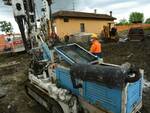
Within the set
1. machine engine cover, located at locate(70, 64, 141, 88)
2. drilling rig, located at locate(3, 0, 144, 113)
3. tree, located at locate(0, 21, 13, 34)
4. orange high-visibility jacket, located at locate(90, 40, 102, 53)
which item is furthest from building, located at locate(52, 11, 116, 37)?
machine engine cover, located at locate(70, 64, 141, 88)

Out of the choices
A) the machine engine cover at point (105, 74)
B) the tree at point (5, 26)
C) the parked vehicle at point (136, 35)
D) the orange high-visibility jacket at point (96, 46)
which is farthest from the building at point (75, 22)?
the machine engine cover at point (105, 74)

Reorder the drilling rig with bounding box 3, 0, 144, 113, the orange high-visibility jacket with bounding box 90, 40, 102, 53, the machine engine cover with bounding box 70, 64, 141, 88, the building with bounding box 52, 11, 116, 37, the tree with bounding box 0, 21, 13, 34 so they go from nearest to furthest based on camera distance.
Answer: the machine engine cover with bounding box 70, 64, 141, 88
the drilling rig with bounding box 3, 0, 144, 113
the orange high-visibility jacket with bounding box 90, 40, 102, 53
the building with bounding box 52, 11, 116, 37
the tree with bounding box 0, 21, 13, 34

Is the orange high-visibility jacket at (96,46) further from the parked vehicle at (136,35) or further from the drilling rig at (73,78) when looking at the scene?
the parked vehicle at (136,35)

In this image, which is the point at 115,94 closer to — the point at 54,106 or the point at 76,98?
the point at 76,98

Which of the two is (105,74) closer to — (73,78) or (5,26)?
(73,78)

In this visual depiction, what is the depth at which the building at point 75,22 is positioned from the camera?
24.3m

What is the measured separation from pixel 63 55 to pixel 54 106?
47.9 inches

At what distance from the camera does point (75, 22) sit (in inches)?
1034

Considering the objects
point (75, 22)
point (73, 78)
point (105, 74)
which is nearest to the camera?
point (105, 74)

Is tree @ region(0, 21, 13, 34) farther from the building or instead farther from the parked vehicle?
the parked vehicle

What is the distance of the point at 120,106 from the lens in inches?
150

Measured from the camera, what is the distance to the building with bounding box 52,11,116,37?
2430cm

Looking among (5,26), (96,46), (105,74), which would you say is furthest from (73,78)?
(5,26)

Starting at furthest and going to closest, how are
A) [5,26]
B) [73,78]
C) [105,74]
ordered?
[5,26]
[73,78]
[105,74]
